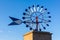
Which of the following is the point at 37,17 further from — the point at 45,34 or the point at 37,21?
the point at 45,34

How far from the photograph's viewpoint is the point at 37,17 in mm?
32375

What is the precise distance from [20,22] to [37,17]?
285 cm

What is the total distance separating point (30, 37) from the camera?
1275 inches

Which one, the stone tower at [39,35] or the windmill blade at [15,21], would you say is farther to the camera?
the windmill blade at [15,21]

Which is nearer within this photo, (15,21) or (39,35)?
(39,35)

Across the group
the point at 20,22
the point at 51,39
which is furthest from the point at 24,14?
the point at 51,39

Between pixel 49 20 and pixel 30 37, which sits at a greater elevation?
pixel 49 20

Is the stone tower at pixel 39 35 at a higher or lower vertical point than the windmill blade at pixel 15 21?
lower

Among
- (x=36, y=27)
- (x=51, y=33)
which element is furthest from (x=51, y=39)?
(x=36, y=27)

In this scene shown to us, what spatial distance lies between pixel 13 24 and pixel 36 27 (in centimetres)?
371

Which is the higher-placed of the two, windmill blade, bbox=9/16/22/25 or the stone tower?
windmill blade, bbox=9/16/22/25

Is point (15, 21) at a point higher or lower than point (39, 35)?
higher

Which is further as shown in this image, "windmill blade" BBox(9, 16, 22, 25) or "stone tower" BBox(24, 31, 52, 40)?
"windmill blade" BBox(9, 16, 22, 25)

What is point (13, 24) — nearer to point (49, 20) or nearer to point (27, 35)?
point (27, 35)
